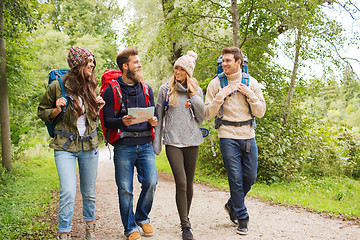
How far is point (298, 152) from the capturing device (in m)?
9.41

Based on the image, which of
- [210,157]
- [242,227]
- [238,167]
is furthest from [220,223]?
[210,157]

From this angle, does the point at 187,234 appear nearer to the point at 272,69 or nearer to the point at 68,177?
the point at 68,177

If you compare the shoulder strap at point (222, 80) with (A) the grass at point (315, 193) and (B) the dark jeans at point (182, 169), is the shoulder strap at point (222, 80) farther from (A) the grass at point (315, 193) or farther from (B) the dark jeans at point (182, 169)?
(A) the grass at point (315, 193)

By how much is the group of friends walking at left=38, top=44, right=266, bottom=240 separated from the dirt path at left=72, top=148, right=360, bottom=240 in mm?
283

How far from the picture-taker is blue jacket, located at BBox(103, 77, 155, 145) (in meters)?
4.03

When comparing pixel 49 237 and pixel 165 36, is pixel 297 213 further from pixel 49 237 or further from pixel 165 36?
pixel 165 36

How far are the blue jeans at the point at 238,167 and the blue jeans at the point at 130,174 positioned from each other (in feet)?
3.38

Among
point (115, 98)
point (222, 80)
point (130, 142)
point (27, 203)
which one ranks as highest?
point (222, 80)

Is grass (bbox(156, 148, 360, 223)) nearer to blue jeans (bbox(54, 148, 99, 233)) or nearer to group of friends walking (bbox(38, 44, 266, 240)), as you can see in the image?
group of friends walking (bbox(38, 44, 266, 240))

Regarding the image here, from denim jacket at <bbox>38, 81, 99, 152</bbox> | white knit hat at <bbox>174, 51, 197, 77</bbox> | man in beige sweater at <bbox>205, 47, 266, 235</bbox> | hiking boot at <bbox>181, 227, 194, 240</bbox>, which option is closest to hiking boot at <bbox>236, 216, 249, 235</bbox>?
man in beige sweater at <bbox>205, 47, 266, 235</bbox>

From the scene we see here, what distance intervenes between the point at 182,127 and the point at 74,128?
1.35 meters

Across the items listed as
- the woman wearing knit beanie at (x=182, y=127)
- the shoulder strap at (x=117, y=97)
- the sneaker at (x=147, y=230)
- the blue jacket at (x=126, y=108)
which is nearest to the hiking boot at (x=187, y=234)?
the woman wearing knit beanie at (x=182, y=127)

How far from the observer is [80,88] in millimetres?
3957

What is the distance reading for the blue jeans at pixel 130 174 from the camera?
4.08 m
